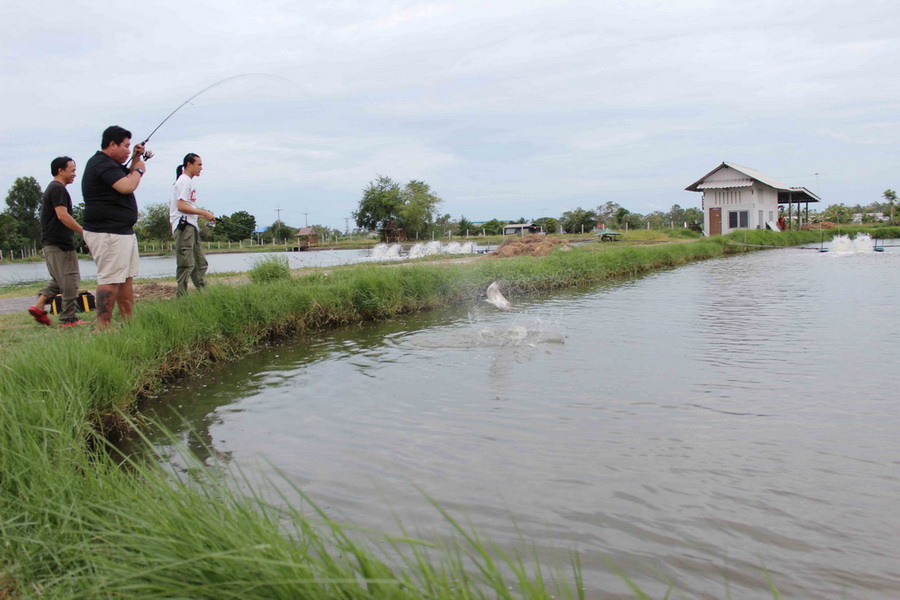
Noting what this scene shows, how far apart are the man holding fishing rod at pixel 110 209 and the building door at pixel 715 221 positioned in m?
39.7

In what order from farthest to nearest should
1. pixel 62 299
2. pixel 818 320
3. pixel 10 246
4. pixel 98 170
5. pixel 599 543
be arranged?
pixel 10 246 < pixel 818 320 < pixel 62 299 < pixel 98 170 < pixel 599 543

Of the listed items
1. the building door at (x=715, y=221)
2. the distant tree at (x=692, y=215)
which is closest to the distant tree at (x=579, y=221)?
the building door at (x=715, y=221)

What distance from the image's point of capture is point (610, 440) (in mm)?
4648

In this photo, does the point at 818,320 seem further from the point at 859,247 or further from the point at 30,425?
the point at 859,247

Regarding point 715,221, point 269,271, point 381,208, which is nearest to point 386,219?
point 381,208

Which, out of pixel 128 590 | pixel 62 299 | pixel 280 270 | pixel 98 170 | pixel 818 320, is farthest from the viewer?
pixel 280 270

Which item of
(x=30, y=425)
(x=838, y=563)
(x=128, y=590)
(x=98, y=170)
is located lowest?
(x=838, y=563)

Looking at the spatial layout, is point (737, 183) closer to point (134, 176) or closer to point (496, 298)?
point (496, 298)

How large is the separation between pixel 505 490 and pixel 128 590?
2267 millimetres

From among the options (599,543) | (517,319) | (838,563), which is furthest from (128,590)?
(517,319)

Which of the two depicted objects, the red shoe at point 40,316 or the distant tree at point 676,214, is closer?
the red shoe at point 40,316

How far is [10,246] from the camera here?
134 feet

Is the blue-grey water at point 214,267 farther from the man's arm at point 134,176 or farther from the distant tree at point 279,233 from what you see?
the distant tree at point 279,233

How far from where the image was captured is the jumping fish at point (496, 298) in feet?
39.8
